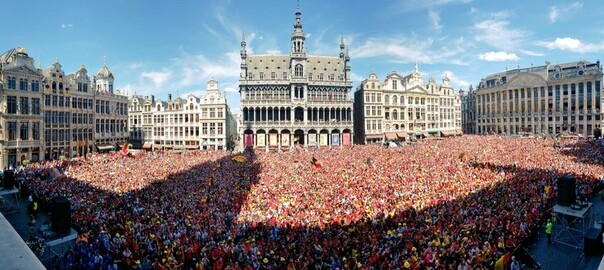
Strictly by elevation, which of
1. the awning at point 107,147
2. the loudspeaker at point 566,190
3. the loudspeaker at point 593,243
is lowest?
the loudspeaker at point 593,243

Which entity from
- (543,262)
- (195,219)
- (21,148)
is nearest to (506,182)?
(543,262)

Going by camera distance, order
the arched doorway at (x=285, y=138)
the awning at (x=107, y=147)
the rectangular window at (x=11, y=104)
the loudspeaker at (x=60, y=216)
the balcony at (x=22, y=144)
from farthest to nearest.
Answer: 1. the arched doorway at (x=285, y=138)
2. the awning at (x=107, y=147)
3. the rectangular window at (x=11, y=104)
4. the balcony at (x=22, y=144)
5. the loudspeaker at (x=60, y=216)

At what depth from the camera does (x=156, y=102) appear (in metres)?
69.4

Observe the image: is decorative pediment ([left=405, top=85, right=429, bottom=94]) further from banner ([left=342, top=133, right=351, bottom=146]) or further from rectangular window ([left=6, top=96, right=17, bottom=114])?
rectangular window ([left=6, top=96, right=17, bottom=114])

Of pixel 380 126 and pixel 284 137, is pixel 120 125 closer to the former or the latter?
pixel 284 137

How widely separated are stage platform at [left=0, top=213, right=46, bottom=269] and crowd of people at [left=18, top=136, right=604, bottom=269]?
9.87 metres

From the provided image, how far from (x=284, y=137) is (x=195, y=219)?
46.2m

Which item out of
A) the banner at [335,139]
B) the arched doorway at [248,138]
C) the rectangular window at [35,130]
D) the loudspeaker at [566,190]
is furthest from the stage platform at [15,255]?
the banner at [335,139]

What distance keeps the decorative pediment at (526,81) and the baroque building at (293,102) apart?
42536 mm

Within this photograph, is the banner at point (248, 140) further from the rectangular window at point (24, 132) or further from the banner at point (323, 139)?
the rectangular window at point (24, 132)

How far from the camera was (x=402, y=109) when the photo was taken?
72.7 metres

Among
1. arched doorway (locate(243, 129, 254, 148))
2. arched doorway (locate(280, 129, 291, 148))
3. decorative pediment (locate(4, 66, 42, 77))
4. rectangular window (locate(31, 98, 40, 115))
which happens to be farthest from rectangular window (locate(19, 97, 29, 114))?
arched doorway (locate(280, 129, 291, 148))

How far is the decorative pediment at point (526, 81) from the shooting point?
7512cm

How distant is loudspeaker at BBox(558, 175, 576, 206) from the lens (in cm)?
1598
